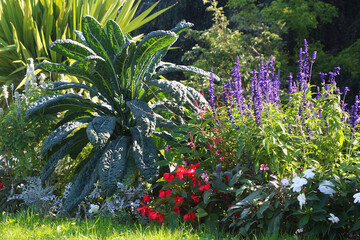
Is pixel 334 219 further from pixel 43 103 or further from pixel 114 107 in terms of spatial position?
pixel 43 103

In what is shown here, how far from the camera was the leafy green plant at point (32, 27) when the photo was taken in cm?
642

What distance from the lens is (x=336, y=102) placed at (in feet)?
8.55

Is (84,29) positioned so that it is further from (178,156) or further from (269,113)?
(269,113)

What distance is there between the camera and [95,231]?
2498 millimetres

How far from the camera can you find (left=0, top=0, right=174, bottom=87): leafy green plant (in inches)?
253

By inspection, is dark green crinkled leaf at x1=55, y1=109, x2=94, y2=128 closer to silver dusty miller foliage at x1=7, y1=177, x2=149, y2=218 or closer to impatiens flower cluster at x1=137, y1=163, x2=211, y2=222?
silver dusty miller foliage at x1=7, y1=177, x2=149, y2=218

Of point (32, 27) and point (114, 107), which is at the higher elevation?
point (32, 27)

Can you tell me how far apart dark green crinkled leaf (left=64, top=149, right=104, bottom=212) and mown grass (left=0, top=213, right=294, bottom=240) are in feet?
0.55

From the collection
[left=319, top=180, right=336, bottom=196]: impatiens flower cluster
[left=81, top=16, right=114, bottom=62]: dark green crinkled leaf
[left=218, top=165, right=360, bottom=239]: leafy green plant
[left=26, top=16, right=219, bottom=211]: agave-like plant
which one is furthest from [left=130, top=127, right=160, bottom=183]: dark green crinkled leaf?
[left=319, top=180, right=336, bottom=196]: impatiens flower cluster

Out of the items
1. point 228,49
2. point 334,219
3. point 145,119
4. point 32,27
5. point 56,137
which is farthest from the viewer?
point 228,49

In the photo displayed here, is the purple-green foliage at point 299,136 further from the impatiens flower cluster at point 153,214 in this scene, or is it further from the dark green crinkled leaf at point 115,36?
the dark green crinkled leaf at point 115,36

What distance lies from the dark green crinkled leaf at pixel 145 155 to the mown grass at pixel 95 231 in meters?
0.38

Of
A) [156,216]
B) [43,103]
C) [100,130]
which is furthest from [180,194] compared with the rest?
[43,103]

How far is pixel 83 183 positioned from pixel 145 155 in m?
0.54
